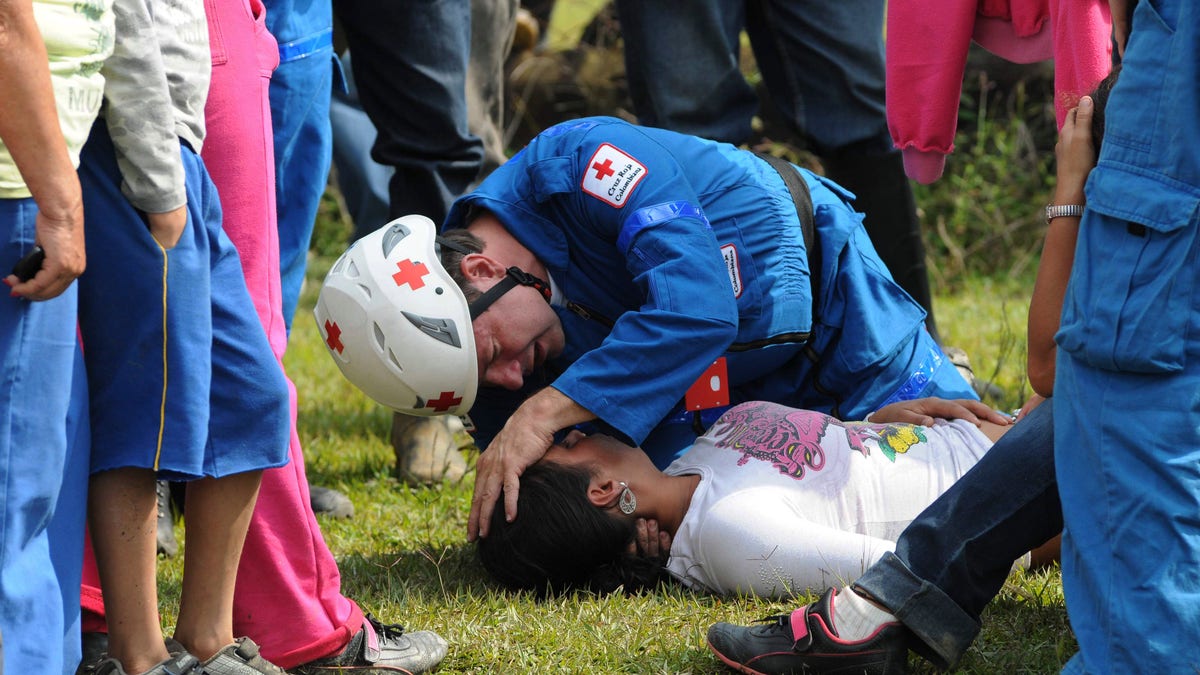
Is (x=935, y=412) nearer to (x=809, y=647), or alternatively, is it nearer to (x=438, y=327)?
(x=809, y=647)

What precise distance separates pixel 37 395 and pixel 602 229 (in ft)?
5.19

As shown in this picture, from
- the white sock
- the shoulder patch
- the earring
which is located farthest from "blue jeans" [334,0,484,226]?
the white sock

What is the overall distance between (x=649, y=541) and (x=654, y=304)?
52 centimetres

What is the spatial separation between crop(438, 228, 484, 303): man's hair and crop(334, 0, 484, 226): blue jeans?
695 mm

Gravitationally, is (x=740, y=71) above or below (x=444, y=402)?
above

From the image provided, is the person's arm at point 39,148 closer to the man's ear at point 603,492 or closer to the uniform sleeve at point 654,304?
the uniform sleeve at point 654,304

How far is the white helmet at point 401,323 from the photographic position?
10.1 feet

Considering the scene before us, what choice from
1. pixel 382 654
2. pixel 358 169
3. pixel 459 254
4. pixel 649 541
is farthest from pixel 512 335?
pixel 358 169

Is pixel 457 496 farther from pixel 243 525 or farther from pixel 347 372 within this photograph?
pixel 243 525

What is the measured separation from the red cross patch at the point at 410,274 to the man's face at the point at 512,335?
0.17 m

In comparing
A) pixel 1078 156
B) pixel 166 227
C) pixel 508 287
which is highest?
pixel 1078 156

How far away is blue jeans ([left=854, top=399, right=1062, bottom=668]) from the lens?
240cm

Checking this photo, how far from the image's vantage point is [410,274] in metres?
3.10

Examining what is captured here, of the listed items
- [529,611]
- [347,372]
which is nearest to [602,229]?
[347,372]
